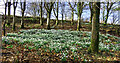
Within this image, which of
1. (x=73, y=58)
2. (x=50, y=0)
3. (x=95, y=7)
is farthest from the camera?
(x=50, y=0)

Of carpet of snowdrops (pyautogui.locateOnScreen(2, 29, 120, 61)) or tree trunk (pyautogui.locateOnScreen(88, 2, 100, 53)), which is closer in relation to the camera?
tree trunk (pyautogui.locateOnScreen(88, 2, 100, 53))

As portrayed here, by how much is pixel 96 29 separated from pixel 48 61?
366cm

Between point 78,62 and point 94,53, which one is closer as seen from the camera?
point 78,62

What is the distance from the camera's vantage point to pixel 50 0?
1855 cm

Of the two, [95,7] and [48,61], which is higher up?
[95,7]

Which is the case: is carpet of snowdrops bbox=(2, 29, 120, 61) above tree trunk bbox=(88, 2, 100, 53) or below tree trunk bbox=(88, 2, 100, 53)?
below

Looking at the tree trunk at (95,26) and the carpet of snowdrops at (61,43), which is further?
the carpet of snowdrops at (61,43)

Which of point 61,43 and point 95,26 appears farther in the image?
point 61,43

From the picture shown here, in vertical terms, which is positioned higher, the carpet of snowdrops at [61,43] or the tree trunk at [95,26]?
the tree trunk at [95,26]

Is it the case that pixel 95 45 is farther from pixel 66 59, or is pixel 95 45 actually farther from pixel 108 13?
pixel 108 13

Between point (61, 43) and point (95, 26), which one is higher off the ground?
point (95, 26)

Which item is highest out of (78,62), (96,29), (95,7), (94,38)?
(95,7)

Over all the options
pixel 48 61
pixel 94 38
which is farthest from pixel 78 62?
pixel 94 38

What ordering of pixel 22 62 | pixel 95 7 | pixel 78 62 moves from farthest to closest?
pixel 95 7, pixel 78 62, pixel 22 62
